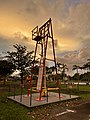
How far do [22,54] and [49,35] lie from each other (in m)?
24.8

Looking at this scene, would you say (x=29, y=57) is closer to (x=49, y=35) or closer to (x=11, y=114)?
(x=49, y=35)

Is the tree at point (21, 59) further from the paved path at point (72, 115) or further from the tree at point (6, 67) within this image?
the paved path at point (72, 115)

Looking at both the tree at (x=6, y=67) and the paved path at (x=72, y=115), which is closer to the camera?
the paved path at (x=72, y=115)

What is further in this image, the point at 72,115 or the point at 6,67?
the point at 6,67

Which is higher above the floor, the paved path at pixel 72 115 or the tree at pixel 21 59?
the tree at pixel 21 59

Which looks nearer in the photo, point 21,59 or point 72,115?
point 72,115

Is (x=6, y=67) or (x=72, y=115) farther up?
(x=6, y=67)

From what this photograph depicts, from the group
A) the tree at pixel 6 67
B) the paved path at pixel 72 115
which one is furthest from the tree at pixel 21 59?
the paved path at pixel 72 115

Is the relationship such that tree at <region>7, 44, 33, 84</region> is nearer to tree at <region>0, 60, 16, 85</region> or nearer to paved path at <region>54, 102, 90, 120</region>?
tree at <region>0, 60, 16, 85</region>

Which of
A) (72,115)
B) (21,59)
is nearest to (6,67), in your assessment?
(21,59)

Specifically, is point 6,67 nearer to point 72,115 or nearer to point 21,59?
point 21,59

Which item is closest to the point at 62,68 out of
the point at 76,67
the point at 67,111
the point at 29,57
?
the point at 76,67

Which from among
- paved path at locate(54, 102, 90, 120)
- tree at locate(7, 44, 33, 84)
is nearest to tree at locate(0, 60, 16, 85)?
tree at locate(7, 44, 33, 84)

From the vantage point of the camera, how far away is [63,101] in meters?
13.4
